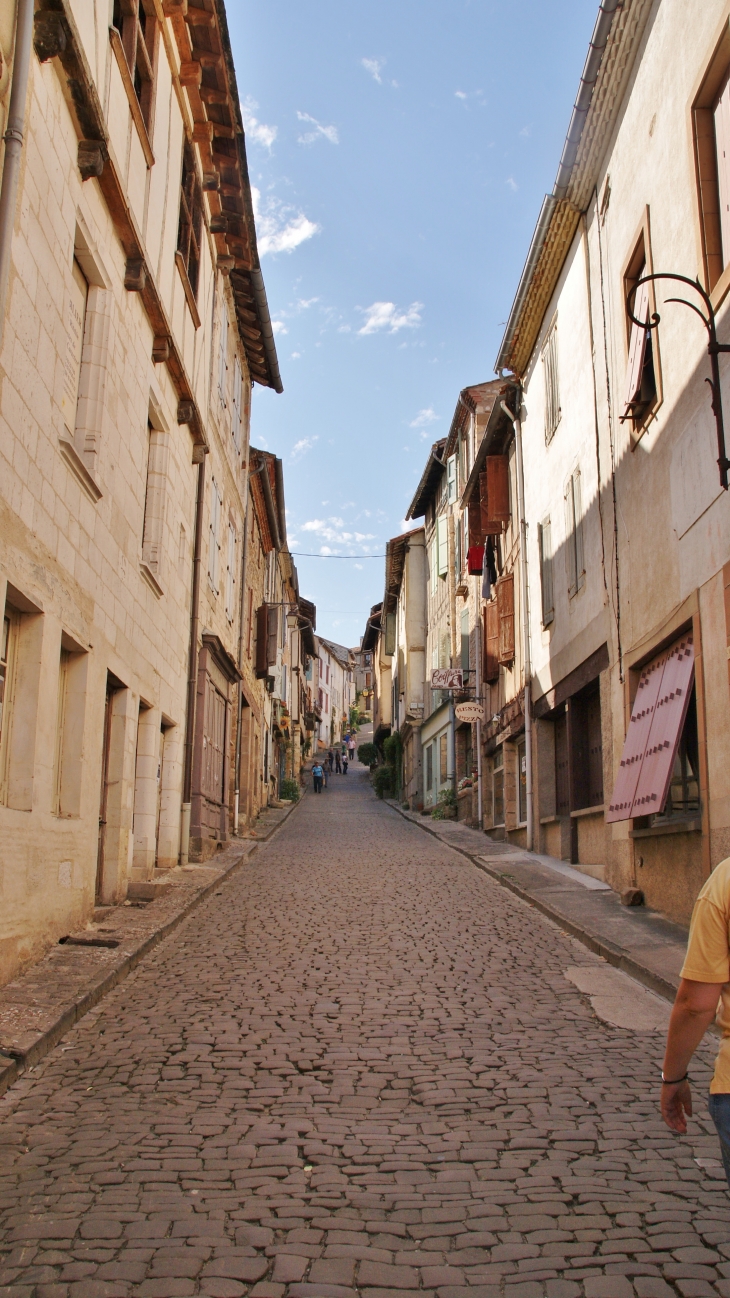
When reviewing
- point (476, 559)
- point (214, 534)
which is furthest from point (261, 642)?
point (214, 534)

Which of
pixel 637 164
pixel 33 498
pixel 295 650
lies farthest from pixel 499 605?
pixel 295 650

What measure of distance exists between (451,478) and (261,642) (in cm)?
870

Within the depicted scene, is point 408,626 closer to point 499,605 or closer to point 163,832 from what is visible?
point 499,605

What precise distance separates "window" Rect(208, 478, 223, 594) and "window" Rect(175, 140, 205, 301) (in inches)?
143

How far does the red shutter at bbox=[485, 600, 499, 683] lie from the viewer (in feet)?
71.3

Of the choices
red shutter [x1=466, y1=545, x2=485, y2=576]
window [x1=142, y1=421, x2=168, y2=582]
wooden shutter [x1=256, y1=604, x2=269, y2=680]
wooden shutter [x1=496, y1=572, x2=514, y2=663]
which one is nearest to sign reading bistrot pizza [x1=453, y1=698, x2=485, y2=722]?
wooden shutter [x1=496, y1=572, x2=514, y2=663]

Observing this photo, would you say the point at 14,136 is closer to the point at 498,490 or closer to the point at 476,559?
the point at 498,490

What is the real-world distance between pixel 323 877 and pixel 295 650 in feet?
102

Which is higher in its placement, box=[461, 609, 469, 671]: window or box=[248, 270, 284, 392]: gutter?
box=[248, 270, 284, 392]: gutter

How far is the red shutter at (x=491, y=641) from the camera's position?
21.7 meters

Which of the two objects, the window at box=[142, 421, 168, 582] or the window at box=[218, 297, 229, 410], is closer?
the window at box=[142, 421, 168, 582]

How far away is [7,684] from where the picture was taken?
25.5 feet

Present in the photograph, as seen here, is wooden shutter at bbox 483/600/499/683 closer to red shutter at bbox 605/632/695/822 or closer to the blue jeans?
red shutter at bbox 605/632/695/822

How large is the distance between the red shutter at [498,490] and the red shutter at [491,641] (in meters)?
1.71
